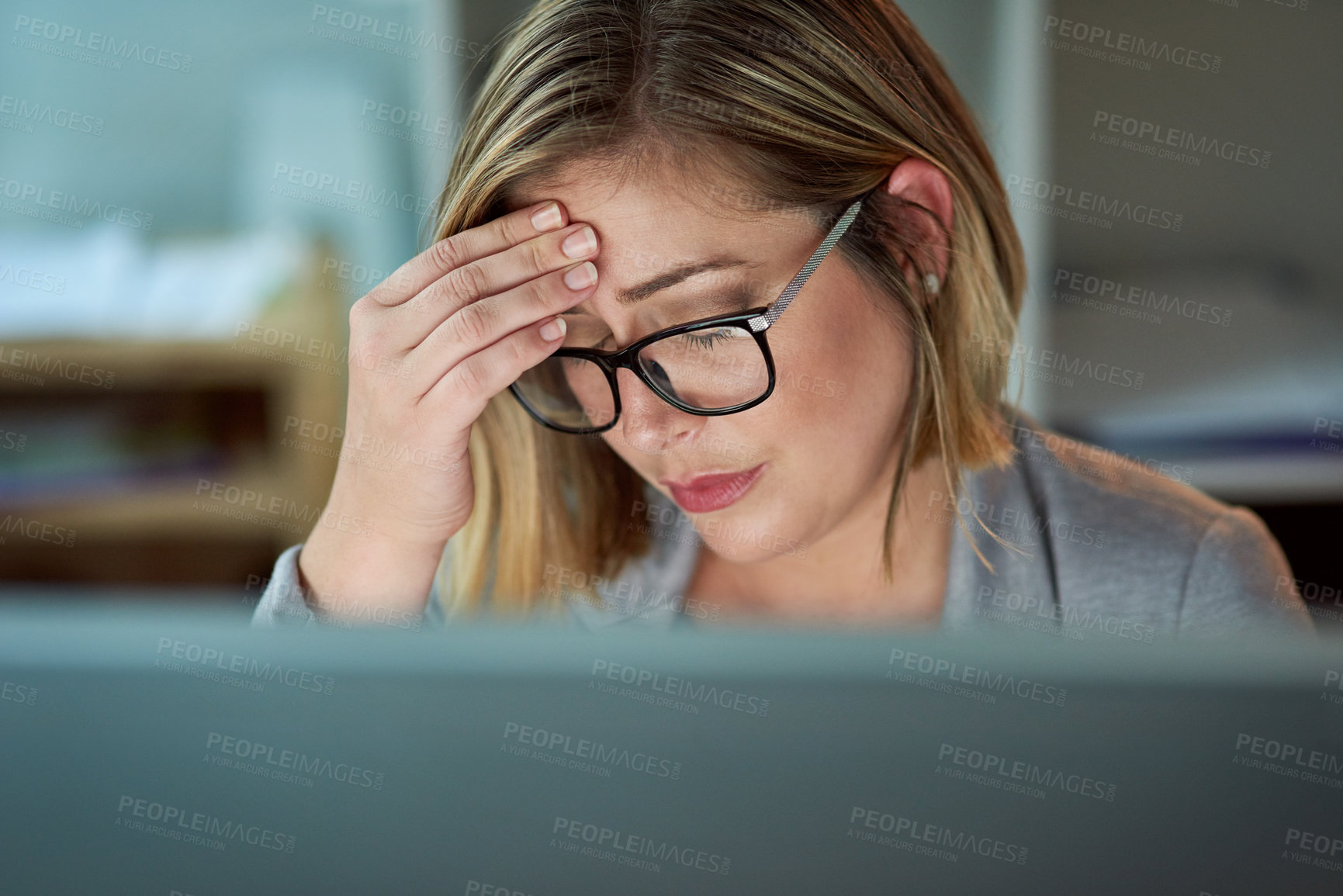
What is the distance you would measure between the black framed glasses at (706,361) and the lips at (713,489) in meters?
0.09

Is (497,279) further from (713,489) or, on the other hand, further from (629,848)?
(629,848)

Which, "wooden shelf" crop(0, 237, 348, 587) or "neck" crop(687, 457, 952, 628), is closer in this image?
"neck" crop(687, 457, 952, 628)

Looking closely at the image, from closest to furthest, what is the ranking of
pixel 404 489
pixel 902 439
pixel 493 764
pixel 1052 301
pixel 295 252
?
pixel 493 764, pixel 404 489, pixel 902 439, pixel 1052 301, pixel 295 252

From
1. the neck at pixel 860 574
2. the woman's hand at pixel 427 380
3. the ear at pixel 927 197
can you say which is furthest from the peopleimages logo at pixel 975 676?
the neck at pixel 860 574

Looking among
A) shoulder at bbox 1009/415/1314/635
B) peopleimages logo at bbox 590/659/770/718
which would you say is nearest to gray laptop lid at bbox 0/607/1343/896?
peopleimages logo at bbox 590/659/770/718

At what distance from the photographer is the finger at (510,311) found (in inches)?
30.2

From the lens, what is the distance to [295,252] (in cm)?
282

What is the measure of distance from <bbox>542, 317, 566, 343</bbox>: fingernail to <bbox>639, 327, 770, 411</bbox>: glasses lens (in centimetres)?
7

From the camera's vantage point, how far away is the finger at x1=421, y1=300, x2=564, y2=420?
0.79 m

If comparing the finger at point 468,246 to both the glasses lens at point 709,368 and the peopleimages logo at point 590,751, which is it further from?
the peopleimages logo at point 590,751

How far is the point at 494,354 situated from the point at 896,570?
1.84ft

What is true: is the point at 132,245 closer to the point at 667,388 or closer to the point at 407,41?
the point at 407,41

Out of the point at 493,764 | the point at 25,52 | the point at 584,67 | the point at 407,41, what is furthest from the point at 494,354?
the point at 25,52

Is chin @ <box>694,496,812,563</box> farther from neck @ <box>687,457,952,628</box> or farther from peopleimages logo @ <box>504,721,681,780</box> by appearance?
peopleimages logo @ <box>504,721,681,780</box>
